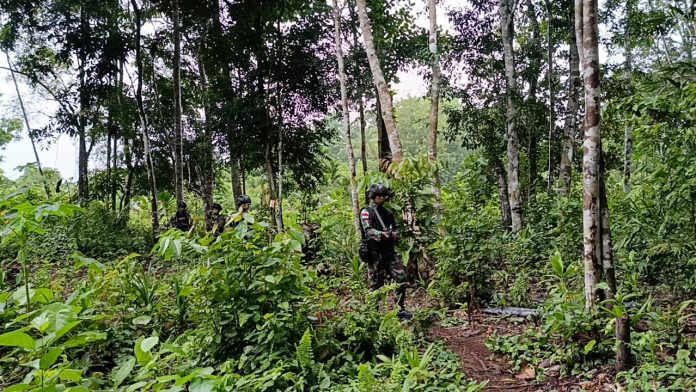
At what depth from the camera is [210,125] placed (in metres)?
11.4

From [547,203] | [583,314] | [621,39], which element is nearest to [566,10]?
[621,39]

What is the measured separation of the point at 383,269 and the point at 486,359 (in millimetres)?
1821

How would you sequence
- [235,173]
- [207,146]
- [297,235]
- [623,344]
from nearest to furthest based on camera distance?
1. [297,235]
2. [623,344]
3. [207,146]
4. [235,173]

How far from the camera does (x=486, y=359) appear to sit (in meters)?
4.39

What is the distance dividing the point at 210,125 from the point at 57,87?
929 centimetres

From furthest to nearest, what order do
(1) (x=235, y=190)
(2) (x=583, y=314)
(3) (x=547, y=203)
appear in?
(1) (x=235, y=190) < (3) (x=547, y=203) < (2) (x=583, y=314)

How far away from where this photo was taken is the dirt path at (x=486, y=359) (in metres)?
3.74

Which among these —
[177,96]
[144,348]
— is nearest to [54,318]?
[144,348]

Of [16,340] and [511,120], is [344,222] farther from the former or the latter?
[16,340]

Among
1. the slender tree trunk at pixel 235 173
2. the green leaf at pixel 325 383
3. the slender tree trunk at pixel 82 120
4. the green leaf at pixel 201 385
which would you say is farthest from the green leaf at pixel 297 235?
the slender tree trunk at pixel 82 120

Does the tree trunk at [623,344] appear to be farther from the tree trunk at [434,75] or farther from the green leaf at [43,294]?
the tree trunk at [434,75]

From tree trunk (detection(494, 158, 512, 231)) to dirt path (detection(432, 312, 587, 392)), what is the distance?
667cm

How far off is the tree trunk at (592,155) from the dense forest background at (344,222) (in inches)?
0.7

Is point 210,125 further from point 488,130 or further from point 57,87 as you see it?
point 57,87
